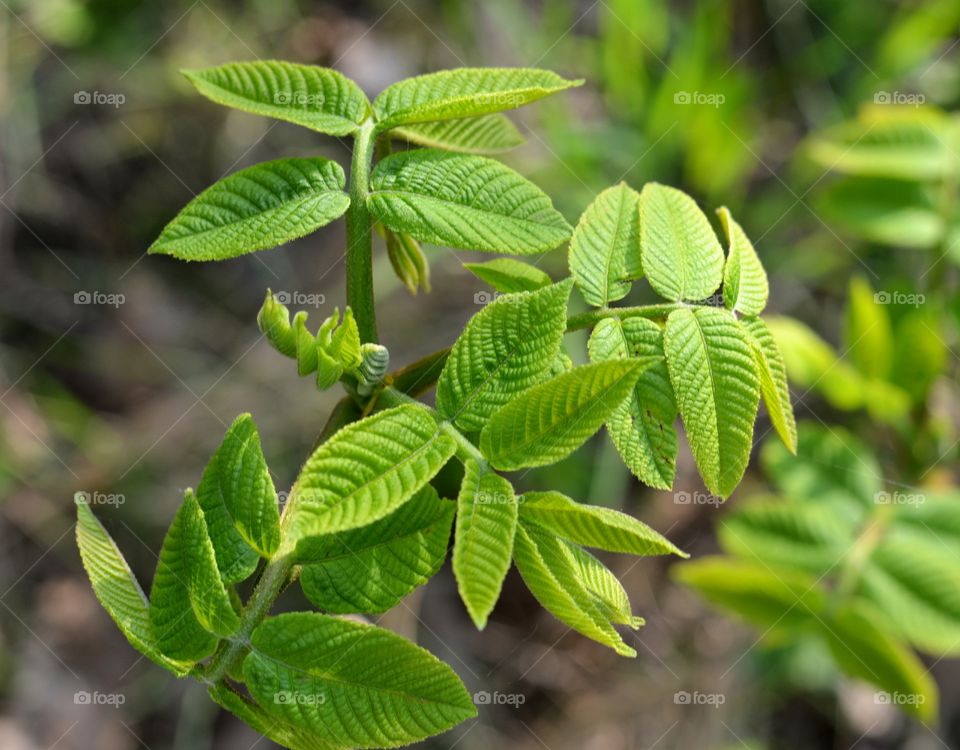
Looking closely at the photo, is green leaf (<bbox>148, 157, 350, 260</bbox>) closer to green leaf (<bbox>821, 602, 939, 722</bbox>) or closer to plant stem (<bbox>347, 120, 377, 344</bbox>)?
Answer: plant stem (<bbox>347, 120, 377, 344</bbox>)

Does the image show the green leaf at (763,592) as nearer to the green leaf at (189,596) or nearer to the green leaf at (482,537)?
the green leaf at (482,537)

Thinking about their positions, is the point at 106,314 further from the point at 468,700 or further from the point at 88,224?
the point at 468,700

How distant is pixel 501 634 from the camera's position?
3.70 meters

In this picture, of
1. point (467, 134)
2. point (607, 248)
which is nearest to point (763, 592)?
point (607, 248)

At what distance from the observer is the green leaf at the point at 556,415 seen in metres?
1.16

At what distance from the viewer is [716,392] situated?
4.24ft

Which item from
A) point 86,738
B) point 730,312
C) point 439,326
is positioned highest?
point 730,312

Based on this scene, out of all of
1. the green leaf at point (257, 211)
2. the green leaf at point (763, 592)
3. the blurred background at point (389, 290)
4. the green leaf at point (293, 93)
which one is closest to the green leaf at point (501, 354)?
the green leaf at point (257, 211)

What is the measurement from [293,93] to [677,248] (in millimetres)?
651

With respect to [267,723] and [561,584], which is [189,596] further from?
[561,584]

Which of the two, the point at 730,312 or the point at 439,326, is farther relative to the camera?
the point at 439,326

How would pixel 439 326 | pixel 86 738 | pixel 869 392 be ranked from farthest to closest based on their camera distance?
pixel 439 326 < pixel 86 738 < pixel 869 392

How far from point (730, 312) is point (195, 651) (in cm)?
90

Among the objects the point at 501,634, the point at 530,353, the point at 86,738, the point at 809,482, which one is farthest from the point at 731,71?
the point at 86,738
